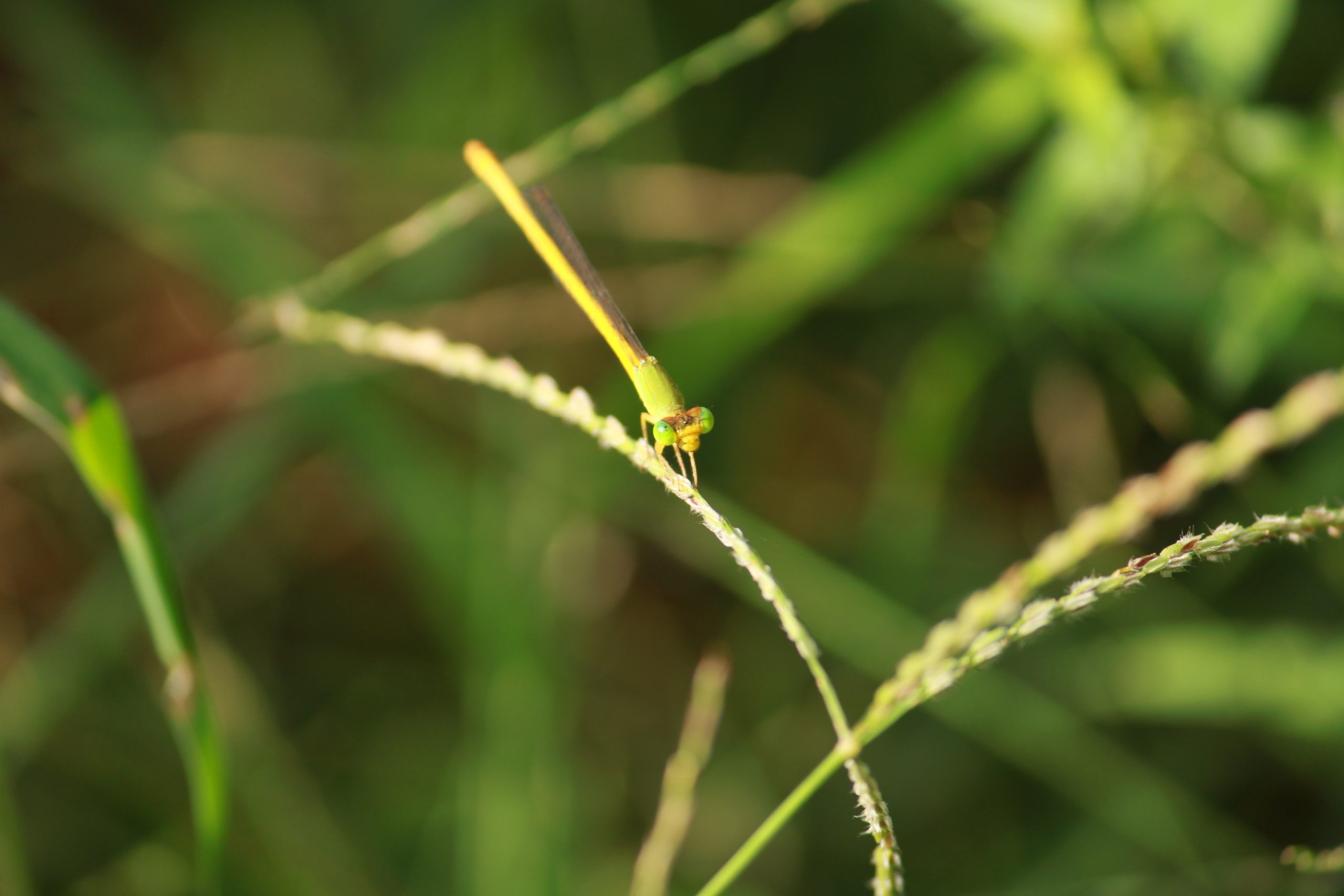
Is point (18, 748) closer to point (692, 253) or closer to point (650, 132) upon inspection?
point (692, 253)

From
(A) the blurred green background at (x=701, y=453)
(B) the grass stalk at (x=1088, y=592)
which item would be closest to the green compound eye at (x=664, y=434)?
(B) the grass stalk at (x=1088, y=592)

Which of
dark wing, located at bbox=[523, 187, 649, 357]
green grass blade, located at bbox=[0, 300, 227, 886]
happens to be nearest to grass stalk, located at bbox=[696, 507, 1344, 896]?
dark wing, located at bbox=[523, 187, 649, 357]

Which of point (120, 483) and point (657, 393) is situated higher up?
point (657, 393)

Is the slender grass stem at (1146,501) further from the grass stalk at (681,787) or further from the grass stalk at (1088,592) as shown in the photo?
the grass stalk at (681,787)

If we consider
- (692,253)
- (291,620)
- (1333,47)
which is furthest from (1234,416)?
(291,620)

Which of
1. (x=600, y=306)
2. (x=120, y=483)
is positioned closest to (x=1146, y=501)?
(x=600, y=306)

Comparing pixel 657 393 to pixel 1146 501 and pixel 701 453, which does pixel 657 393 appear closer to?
pixel 1146 501
